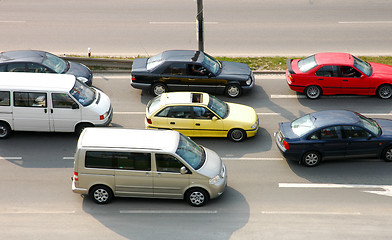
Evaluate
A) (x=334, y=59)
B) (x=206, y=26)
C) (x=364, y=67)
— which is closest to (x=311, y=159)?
(x=334, y=59)

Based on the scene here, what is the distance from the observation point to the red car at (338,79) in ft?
59.8

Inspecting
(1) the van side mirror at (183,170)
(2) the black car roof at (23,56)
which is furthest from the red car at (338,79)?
(2) the black car roof at (23,56)

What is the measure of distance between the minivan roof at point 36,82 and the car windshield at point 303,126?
6.89 m

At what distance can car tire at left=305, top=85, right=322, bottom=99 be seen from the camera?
18500 mm

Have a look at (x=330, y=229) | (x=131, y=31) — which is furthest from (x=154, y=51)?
(x=330, y=229)

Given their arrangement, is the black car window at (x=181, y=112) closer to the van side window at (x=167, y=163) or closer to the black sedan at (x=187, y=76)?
the black sedan at (x=187, y=76)

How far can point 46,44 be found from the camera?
22.4 meters

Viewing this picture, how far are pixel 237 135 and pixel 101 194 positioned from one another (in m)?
4.93

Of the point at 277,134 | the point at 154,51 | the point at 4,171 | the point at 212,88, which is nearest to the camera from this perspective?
the point at 4,171

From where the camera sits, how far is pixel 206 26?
2406 centimetres

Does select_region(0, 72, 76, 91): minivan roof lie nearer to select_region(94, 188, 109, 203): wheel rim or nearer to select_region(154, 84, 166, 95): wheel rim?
select_region(154, 84, 166, 95): wheel rim

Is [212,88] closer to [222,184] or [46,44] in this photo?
[222,184]

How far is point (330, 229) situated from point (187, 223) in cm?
345

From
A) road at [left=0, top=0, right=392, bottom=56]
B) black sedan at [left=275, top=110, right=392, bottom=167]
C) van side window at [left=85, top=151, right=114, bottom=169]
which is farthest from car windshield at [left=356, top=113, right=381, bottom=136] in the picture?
van side window at [left=85, top=151, right=114, bottom=169]
